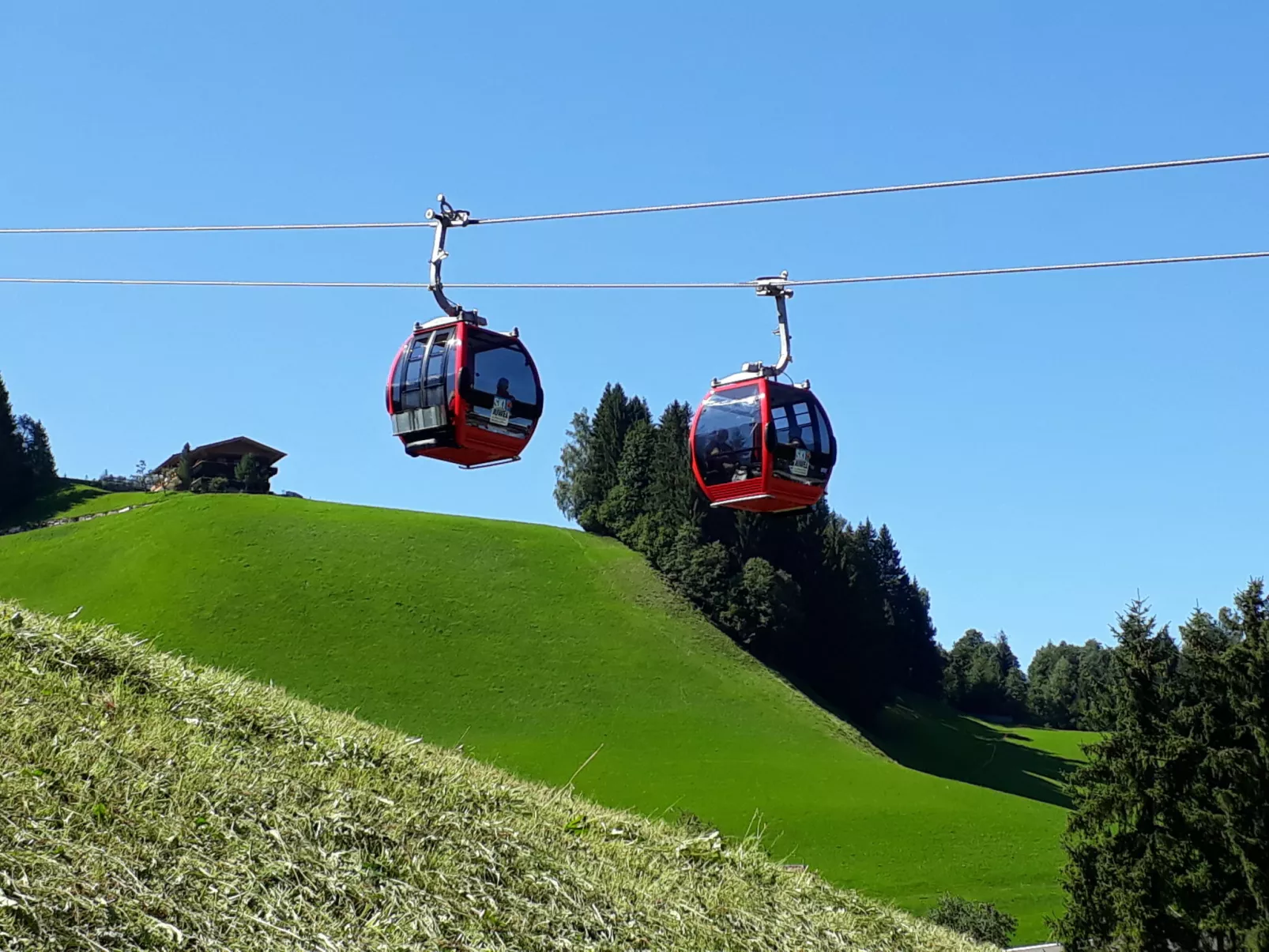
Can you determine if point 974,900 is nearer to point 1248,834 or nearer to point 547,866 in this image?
point 1248,834

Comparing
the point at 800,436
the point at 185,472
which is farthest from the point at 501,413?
the point at 185,472

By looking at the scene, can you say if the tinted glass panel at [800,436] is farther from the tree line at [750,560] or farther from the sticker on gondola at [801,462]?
the tree line at [750,560]

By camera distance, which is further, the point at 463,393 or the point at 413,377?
the point at 413,377

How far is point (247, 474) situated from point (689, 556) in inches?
2153

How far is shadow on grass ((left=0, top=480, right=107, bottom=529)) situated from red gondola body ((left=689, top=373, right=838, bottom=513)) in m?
99.5

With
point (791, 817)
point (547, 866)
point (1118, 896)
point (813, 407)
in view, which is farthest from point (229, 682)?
Result: point (791, 817)

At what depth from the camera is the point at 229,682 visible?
11.4 meters

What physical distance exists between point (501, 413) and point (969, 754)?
291 ft

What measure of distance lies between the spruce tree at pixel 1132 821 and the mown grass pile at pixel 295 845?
24517mm

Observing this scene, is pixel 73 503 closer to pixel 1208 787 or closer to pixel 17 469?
pixel 17 469

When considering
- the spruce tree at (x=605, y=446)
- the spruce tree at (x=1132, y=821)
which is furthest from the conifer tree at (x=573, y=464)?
the spruce tree at (x=1132, y=821)

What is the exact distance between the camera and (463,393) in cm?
1611

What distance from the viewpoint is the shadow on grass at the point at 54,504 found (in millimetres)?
105250

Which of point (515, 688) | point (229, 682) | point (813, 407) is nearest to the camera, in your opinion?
point (229, 682)
